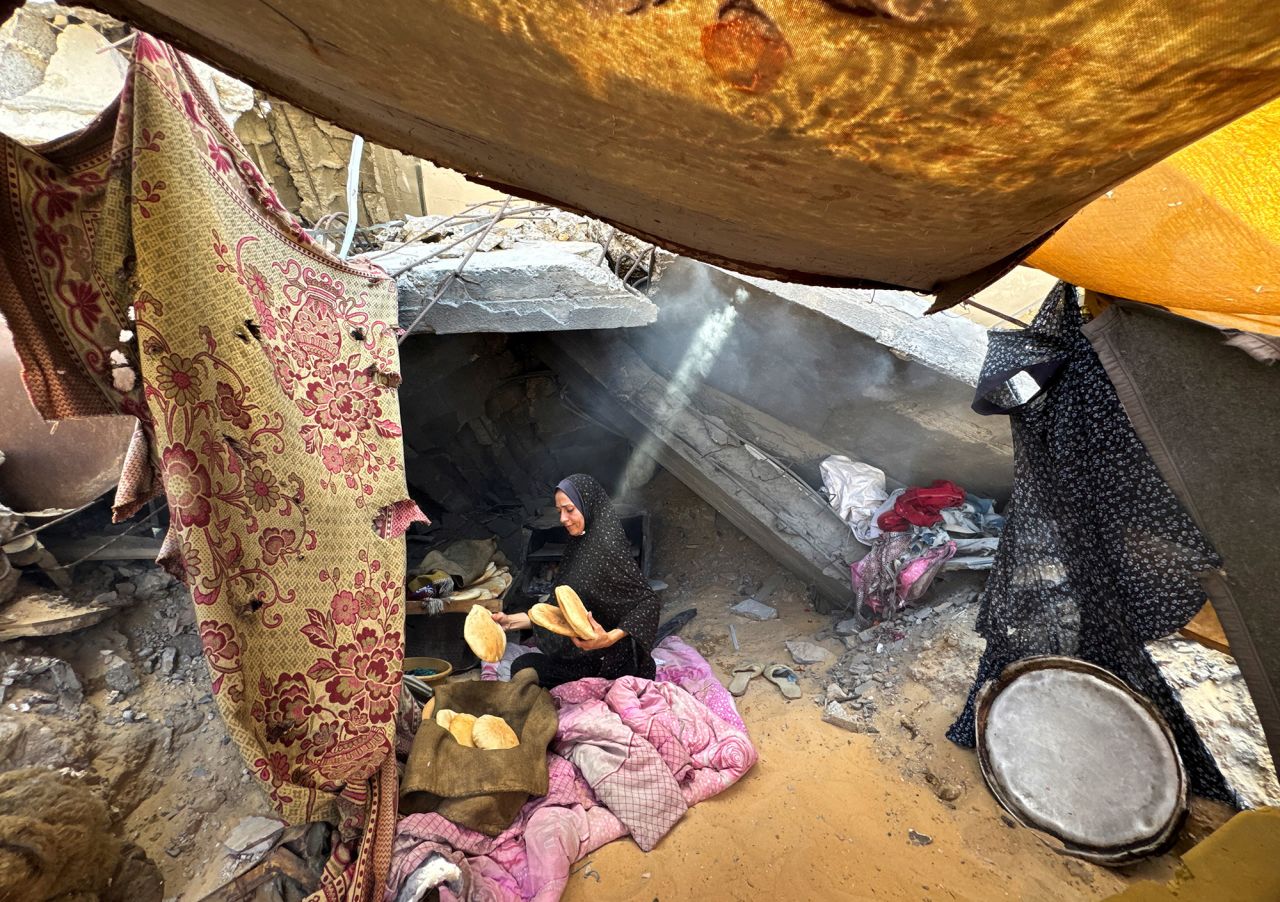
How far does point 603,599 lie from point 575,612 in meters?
0.29

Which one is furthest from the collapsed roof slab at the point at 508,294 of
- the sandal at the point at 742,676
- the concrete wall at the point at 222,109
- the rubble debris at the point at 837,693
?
the rubble debris at the point at 837,693

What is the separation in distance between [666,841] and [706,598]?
265 cm

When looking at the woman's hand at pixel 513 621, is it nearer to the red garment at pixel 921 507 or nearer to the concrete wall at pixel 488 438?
the concrete wall at pixel 488 438

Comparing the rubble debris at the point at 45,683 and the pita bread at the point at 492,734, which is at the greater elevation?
the pita bread at the point at 492,734

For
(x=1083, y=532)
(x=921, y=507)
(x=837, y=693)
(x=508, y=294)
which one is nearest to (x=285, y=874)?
(x=837, y=693)

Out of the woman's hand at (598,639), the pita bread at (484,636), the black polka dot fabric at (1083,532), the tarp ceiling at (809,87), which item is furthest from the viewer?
the woman's hand at (598,639)

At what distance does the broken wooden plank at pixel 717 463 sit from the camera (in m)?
4.62

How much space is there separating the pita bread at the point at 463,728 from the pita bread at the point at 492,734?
3 cm

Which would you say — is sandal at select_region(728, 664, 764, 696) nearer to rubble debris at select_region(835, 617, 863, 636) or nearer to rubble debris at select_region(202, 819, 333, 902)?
rubble debris at select_region(835, 617, 863, 636)

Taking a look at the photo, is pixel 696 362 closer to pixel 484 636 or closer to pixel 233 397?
pixel 484 636

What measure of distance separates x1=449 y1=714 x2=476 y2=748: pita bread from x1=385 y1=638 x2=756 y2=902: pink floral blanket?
0.37 meters

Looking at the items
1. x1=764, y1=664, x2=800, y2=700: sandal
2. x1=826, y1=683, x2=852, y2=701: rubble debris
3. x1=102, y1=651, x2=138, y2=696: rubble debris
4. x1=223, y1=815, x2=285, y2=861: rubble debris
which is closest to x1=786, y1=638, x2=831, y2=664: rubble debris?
x1=764, y1=664, x2=800, y2=700: sandal

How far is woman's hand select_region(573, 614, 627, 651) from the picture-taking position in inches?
139

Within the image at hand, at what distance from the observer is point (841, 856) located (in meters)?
2.79
